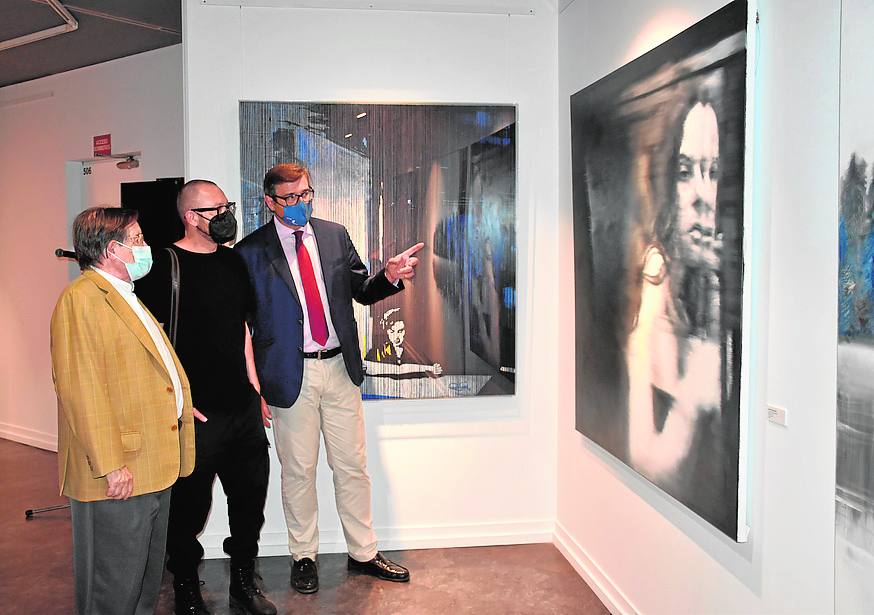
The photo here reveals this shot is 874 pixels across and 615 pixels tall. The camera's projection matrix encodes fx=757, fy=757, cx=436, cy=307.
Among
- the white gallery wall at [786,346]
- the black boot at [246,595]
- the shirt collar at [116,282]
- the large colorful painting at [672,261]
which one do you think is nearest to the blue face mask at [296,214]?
the shirt collar at [116,282]

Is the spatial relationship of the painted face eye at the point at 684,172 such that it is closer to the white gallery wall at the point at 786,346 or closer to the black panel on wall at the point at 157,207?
the white gallery wall at the point at 786,346

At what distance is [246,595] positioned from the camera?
124 inches

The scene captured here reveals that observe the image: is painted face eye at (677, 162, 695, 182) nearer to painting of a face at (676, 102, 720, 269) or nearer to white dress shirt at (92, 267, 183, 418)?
painting of a face at (676, 102, 720, 269)

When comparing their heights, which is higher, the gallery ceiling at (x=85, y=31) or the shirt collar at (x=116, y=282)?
the gallery ceiling at (x=85, y=31)

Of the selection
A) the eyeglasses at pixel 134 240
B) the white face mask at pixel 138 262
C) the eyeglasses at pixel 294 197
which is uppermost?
the eyeglasses at pixel 294 197

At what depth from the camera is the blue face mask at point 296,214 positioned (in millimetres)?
3287

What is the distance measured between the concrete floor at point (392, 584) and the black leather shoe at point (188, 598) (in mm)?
157

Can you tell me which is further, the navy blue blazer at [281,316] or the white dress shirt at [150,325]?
the navy blue blazer at [281,316]

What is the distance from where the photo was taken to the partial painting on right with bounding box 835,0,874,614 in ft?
5.57

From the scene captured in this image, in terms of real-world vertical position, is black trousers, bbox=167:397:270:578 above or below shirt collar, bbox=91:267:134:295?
below

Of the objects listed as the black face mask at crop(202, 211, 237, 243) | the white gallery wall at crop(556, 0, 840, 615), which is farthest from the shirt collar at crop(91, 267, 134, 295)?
the white gallery wall at crop(556, 0, 840, 615)

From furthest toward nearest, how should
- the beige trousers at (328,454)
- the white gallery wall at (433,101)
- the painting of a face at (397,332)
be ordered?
the painting of a face at (397,332) → the white gallery wall at (433,101) → the beige trousers at (328,454)

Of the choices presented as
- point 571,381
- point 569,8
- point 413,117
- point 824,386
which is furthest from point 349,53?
point 824,386

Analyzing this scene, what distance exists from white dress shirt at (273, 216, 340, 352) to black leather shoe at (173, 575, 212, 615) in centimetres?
106
